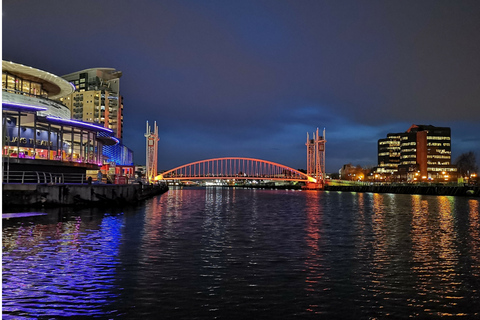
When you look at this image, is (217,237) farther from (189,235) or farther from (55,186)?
(55,186)

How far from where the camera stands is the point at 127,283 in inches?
477

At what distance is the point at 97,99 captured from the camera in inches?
→ 6845

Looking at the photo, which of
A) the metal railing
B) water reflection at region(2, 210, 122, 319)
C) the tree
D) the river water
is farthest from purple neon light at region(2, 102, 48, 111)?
the tree

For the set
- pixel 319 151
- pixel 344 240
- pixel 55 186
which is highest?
pixel 319 151

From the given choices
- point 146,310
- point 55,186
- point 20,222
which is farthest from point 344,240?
point 55,186

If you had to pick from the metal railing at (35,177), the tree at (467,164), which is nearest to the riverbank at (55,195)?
the metal railing at (35,177)

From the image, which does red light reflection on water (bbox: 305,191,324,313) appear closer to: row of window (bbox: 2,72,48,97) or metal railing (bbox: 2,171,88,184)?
metal railing (bbox: 2,171,88,184)

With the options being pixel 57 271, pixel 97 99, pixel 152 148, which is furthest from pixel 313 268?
pixel 97 99

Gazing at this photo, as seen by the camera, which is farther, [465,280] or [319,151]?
[319,151]

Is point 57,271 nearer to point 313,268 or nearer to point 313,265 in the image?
point 313,268

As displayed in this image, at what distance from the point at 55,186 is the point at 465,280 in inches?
1379

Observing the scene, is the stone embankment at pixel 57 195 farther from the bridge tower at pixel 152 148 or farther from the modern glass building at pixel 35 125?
the bridge tower at pixel 152 148

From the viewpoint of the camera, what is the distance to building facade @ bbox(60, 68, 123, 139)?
173750mm

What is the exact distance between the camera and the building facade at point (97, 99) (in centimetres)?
17375
